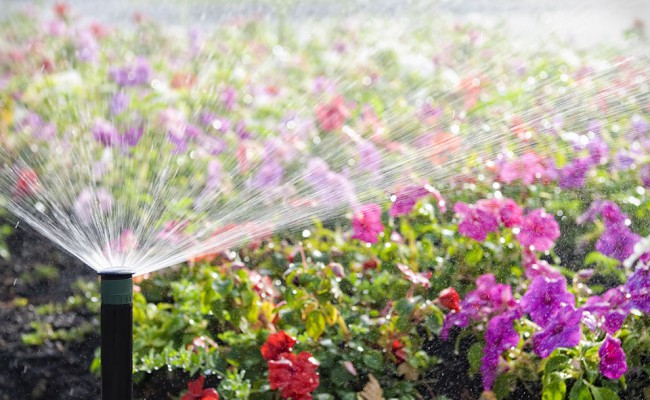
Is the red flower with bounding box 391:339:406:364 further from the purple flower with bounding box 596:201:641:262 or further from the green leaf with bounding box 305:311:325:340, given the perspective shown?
the purple flower with bounding box 596:201:641:262

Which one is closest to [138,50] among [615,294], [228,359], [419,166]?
[419,166]

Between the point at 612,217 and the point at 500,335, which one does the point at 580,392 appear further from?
the point at 612,217

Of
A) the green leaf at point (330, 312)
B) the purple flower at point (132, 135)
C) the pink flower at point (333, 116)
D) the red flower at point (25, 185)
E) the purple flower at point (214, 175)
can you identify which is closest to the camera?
the green leaf at point (330, 312)

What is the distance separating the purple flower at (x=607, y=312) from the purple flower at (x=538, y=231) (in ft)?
0.55

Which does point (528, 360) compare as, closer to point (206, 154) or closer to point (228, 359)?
point (228, 359)

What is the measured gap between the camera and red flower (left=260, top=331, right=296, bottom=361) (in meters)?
1.51

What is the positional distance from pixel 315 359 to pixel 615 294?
517 mm

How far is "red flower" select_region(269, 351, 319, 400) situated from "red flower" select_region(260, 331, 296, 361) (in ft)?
0.07

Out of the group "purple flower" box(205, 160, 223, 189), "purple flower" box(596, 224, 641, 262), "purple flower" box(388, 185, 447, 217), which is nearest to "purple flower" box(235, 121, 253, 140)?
"purple flower" box(205, 160, 223, 189)

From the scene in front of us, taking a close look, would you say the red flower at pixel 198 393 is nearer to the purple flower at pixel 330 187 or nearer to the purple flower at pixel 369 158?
the purple flower at pixel 330 187

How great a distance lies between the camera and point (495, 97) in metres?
3.01

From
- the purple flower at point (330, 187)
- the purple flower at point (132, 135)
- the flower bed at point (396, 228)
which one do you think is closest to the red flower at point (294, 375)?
the flower bed at point (396, 228)

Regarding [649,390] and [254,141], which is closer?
[649,390]

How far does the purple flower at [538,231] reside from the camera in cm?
168
